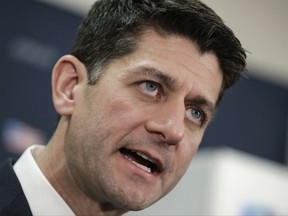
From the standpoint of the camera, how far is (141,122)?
3.76ft

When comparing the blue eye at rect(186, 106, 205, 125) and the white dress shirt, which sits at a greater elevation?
the blue eye at rect(186, 106, 205, 125)

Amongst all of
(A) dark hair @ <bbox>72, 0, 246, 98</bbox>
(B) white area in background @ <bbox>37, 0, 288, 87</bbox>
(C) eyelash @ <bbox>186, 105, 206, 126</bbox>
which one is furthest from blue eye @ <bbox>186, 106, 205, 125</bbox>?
(B) white area in background @ <bbox>37, 0, 288, 87</bbox>

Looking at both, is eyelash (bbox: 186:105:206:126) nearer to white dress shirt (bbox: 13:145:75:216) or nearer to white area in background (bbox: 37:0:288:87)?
white dress shirt (bbox: 13:145:75:216)

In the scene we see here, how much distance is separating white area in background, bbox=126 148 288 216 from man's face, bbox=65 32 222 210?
42 cm

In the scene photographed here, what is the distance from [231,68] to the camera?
1.33 m

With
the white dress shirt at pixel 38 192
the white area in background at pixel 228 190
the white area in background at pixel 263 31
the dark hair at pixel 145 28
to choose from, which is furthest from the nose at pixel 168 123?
the white area in background at pixel 263 31

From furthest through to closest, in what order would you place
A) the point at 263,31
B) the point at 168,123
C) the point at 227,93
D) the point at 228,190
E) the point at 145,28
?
the point at 263,31 < the point at 227,93 < the point at 228,190 < the point at 145,28 < the point at 168,123

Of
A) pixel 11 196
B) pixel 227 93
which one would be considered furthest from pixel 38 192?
pixel 227 93

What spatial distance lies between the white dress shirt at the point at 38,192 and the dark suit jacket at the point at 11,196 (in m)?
0.03

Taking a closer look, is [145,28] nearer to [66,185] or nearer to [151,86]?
[151,86]

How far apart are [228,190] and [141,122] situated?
60 cm

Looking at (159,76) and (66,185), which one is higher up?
(159,76)

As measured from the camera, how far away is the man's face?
1143mm

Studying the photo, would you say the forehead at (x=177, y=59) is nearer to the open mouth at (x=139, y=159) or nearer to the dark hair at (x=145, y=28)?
the dark hair at (x=145, y=28)
